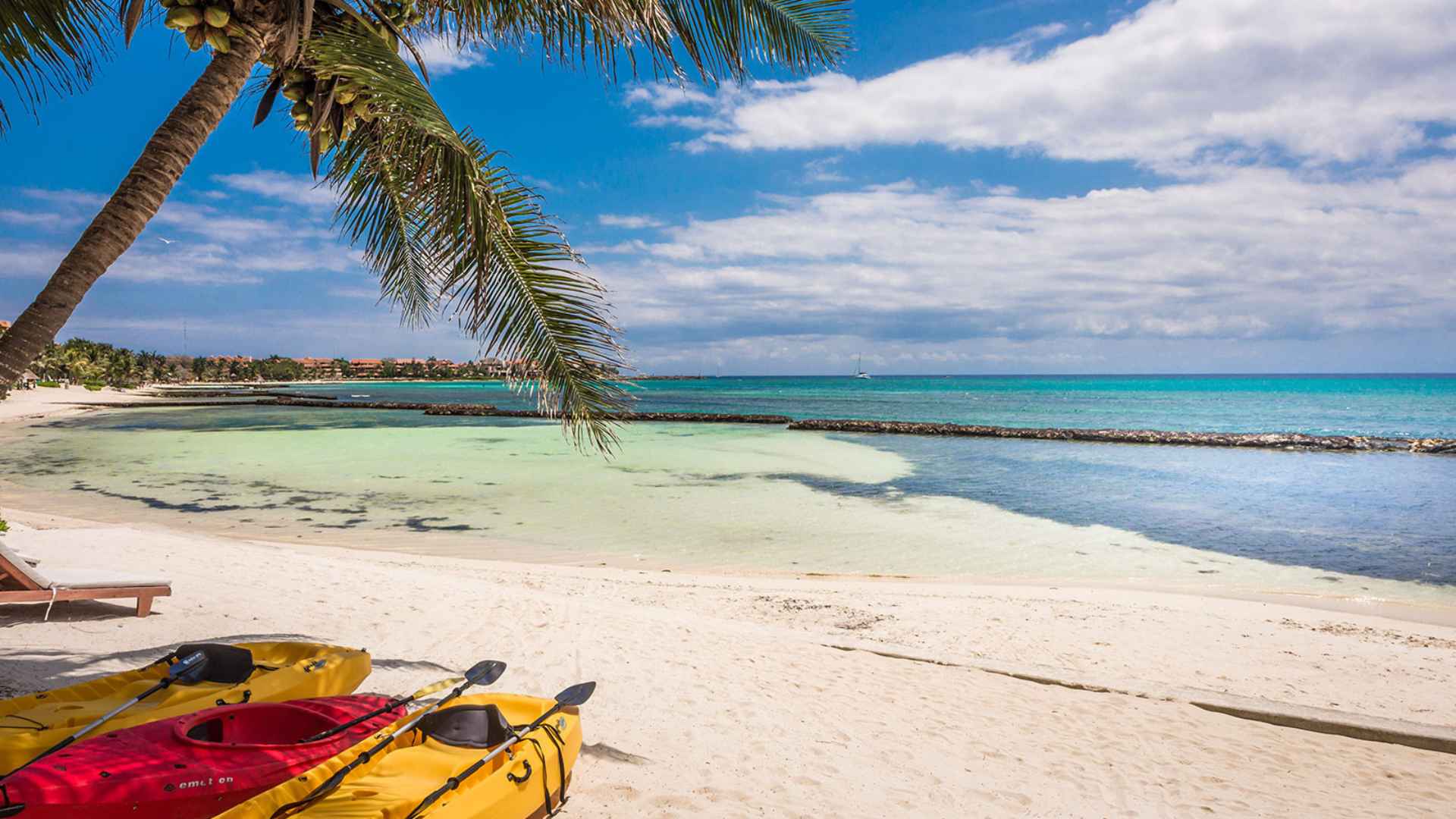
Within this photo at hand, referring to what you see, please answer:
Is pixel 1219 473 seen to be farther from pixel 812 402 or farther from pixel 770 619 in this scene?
pixel 812 402

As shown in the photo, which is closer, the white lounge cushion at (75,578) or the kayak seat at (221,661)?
the kayak seat at (221,661)

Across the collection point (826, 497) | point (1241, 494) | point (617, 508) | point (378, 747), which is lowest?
point (617, 508)

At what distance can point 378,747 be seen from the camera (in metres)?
3.03

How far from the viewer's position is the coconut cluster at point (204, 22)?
3.17 metres

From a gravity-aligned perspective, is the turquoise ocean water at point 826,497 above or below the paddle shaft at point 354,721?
below

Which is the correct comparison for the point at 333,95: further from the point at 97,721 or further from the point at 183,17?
the point at 97,721

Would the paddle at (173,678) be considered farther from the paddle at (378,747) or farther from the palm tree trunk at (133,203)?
the palm tree trunk at (133,203)

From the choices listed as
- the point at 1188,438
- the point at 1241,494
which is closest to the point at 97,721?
the point at 1241,494

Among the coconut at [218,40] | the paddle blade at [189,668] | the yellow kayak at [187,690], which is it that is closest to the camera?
the yellow kayak at [187,690]

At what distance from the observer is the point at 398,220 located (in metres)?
5.15

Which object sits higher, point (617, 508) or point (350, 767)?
point (350, 767)

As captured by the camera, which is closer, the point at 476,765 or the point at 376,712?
the point at 476,765

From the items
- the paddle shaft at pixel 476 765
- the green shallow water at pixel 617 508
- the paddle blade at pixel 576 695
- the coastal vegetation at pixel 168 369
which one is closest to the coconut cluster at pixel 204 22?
the paddle shaft at pixel 476 765

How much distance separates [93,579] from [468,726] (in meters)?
4.51
